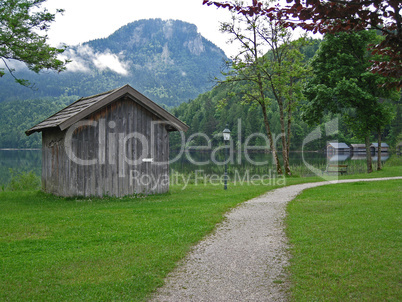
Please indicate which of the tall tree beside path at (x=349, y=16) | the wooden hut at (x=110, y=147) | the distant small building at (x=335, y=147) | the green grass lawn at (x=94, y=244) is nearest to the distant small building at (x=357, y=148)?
the distant small building at (x=335, y=147)

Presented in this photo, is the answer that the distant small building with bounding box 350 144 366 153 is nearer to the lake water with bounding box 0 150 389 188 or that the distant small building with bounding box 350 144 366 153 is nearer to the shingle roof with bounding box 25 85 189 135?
the lake water with bounding box 0 150 389 188

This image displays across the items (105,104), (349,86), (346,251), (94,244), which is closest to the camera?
(346,251)

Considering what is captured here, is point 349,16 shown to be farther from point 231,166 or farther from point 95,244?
point 231,166

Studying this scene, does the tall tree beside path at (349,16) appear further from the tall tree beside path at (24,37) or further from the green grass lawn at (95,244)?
the tall tree beside path at (24,37)

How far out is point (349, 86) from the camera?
85.4 ft

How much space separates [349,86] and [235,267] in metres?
23.0

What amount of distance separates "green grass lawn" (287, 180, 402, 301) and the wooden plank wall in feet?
23.6

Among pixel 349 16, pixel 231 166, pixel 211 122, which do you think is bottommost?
pixel 231 166

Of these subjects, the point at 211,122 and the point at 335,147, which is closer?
the point at 335,147

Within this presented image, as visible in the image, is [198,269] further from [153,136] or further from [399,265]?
[153,136]

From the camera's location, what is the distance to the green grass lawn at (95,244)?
19.4ft

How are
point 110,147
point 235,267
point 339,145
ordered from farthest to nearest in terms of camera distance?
point 339,145
point 110,147
point 235,267

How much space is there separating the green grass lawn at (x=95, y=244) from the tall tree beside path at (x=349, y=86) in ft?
54.2

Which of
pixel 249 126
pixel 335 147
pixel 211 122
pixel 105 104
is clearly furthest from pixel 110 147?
pixel 211 122
